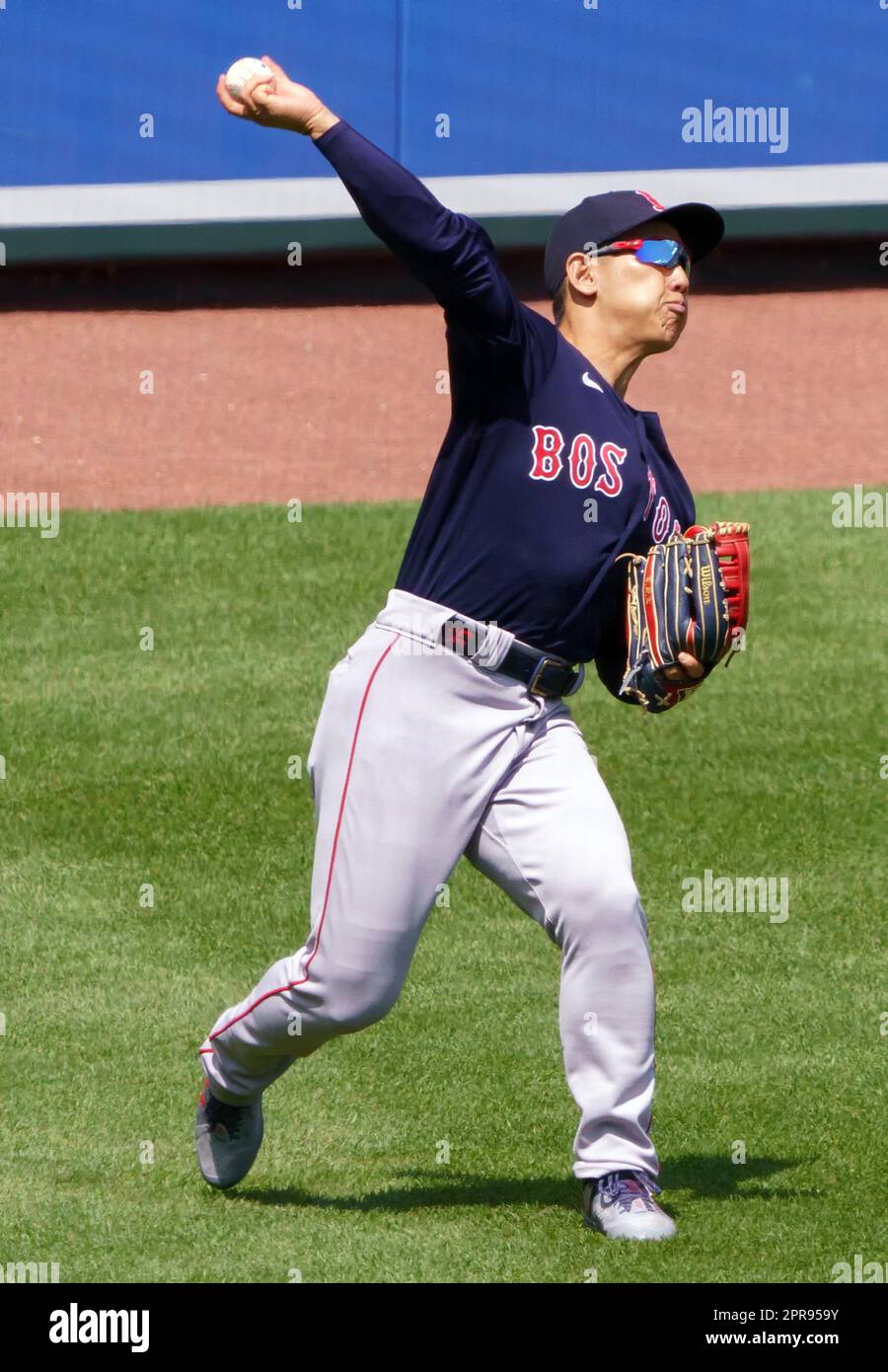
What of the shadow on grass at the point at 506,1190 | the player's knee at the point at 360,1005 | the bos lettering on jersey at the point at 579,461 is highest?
the bos lettering on jersey at the point at 579,461

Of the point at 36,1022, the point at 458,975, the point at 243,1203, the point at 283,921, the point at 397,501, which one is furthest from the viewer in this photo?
the point at 397,501

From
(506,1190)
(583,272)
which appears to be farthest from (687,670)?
(506,1190)

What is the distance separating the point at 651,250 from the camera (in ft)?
17.3

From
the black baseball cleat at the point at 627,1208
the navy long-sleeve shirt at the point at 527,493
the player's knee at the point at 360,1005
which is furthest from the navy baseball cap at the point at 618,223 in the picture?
the black baseball cleat at the point at 627,1208

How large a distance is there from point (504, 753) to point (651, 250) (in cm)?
134

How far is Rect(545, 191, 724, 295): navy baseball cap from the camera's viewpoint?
17.4 ft

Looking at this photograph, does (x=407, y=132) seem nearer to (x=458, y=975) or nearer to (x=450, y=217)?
(x=458, y=975)

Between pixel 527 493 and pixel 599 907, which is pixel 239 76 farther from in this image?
pixel 599 907

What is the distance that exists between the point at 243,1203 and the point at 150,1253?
422 millimetres

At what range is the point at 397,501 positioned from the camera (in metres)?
13.5

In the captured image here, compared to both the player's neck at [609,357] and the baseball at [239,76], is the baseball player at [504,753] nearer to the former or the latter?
Answer: the player's neck at [609,357]

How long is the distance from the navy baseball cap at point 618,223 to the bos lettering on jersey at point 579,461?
0.56 m

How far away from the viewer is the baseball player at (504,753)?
4.94 meters

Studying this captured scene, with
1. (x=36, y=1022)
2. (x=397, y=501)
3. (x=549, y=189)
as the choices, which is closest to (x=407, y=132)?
(x=549, y=189)
